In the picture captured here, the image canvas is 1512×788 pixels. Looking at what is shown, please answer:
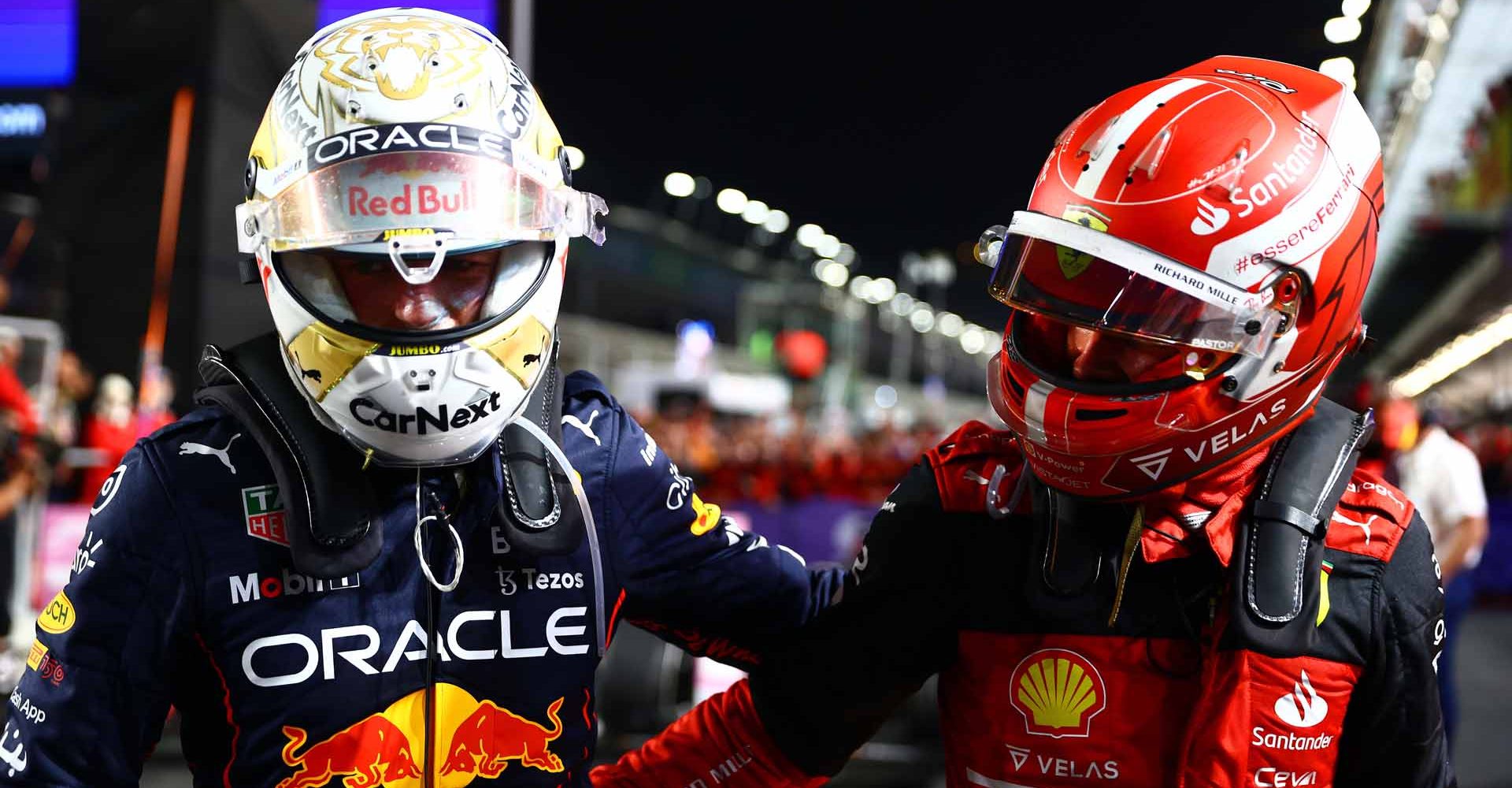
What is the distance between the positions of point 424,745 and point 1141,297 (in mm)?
1002

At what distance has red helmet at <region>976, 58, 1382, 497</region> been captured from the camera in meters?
1.56

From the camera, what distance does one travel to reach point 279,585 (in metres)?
1.52

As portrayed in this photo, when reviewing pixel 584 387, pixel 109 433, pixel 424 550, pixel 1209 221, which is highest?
pixel 1209 221

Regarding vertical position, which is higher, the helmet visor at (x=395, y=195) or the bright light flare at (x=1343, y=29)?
the bright light flare at (x=1343, y=29)

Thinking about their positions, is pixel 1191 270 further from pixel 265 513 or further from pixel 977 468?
pixel 265 513

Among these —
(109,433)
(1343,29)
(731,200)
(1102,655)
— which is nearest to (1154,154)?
(1102,655)

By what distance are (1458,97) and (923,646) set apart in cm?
1284

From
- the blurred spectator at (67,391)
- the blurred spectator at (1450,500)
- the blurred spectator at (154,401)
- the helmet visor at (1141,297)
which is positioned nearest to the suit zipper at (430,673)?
the helmet visor at (1141,297)

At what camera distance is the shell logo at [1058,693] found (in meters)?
1.60

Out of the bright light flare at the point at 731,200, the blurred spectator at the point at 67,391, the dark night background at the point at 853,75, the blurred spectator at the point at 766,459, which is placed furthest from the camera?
the bright light flare at the point at 731,200

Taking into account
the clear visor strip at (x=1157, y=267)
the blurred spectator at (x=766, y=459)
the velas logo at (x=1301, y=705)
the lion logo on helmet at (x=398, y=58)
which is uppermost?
the lion logo on helmet at (x=398, y=58)

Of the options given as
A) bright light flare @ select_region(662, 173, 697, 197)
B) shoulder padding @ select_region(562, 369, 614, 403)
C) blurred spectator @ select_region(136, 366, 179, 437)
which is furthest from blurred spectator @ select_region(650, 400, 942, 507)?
shoulder padding @ select_region(562, 369, 614, 403)

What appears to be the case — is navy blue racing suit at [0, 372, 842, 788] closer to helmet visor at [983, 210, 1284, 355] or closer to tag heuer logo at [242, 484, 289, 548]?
tag heuer logo at [242, 484, 289, 548]

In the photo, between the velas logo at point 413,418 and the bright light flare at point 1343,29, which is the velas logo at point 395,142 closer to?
the velas logo at point 413,418
